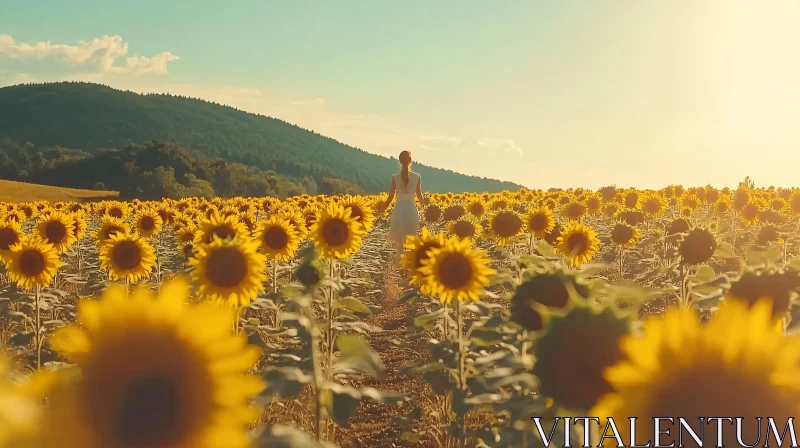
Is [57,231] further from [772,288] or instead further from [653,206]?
[653,206]

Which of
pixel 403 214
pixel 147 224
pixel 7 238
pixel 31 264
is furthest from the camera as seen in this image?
pixel 147 224

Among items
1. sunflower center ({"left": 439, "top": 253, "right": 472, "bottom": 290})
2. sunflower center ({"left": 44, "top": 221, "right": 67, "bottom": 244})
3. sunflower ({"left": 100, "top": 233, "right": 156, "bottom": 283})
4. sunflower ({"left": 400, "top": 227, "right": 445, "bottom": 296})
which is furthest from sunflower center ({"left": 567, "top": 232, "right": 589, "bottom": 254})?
sunflower center ({"left": 44, "top": 221, "right": 67, "bottom": 244})

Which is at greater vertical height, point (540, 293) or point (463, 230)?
point (463, 230)

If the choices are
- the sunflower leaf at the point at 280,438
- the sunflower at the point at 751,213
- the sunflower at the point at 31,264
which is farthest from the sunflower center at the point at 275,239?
the sunflower at the point at 751,213

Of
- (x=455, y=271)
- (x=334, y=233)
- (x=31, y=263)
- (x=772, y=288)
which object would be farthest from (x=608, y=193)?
(x=772, y=288)

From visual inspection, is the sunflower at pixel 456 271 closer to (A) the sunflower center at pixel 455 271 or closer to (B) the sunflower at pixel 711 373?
(A) the sunflower center at pixel 455 271

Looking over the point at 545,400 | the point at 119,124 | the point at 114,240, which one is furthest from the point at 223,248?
the point at 119,124

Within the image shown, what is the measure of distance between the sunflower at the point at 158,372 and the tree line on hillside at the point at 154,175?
55934 millimetres

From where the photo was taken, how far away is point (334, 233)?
6.68 meters

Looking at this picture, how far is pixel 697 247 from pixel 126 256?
5831mm

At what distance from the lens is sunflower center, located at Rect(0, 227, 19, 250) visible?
7.91 meters

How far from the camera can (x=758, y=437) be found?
3.76ft

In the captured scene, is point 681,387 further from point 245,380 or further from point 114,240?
point 114,240

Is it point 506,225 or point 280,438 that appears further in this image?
point 506,225
